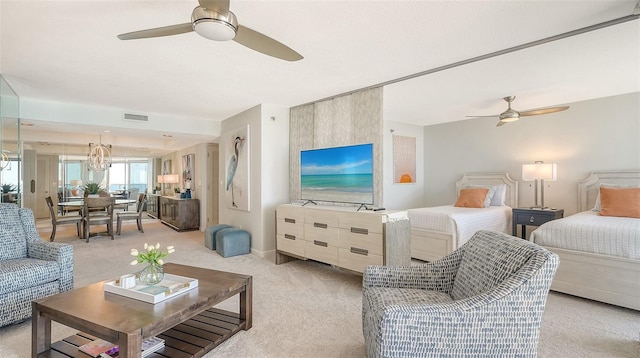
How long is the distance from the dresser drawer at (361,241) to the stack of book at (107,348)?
206cm

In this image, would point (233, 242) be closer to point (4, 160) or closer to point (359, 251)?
point (359, 251)

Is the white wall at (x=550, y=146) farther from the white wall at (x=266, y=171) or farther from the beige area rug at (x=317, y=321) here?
the white wall at (x=266, y=171)

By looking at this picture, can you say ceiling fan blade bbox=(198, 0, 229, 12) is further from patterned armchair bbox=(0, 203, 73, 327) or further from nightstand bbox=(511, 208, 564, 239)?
nightstand bbox=(511, 208, 564, 239)

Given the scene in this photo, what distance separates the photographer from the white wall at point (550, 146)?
4.52 m

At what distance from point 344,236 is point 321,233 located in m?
0.38

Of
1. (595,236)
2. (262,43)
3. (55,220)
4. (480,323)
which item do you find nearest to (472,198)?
(595,236)

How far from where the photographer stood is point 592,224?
10.5 feet

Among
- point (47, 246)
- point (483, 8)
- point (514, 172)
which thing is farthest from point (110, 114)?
point (514, 172)

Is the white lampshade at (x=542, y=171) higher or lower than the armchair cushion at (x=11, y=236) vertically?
higher

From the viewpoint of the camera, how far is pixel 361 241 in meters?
3.44

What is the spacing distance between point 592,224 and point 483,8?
258 cm

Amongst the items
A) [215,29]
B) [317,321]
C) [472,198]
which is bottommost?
[317,321]

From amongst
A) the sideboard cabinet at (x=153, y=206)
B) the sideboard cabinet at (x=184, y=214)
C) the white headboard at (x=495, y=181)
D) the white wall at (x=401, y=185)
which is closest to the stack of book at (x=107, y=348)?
the white wall at (x=401, y=185)

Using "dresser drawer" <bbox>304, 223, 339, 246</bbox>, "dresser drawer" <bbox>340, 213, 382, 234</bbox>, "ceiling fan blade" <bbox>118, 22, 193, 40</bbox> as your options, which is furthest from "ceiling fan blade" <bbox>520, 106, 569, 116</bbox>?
"ceiling fan blade" <bbox>118, 22, 193, 40</bbox>
